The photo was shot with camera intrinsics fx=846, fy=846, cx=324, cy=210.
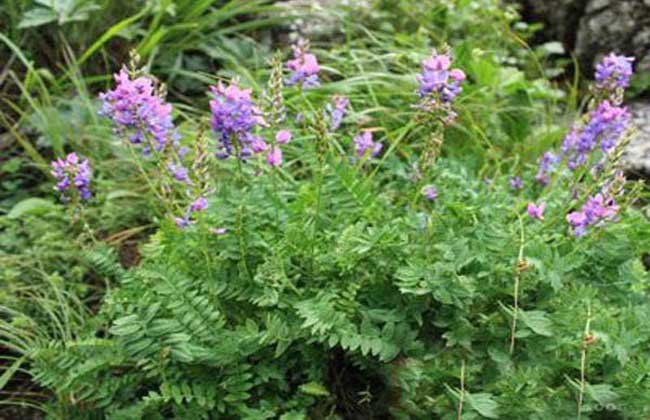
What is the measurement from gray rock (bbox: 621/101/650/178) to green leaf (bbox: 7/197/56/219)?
1.84 meters

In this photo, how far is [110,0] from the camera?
3457mm

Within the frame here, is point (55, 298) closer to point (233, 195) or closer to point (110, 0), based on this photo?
point (233, 195)

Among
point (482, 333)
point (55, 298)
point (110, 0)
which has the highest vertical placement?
point (110, 0)

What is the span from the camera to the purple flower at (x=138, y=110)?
1.76 meters

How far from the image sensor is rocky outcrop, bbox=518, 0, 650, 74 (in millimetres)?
3555

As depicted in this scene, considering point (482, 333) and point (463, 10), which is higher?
point (463, 10)

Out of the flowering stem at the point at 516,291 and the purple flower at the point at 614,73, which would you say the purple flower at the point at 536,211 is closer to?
the flowering stem at the point at 516,291

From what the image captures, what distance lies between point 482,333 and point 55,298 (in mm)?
1285

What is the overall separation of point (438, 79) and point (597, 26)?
2.17 m

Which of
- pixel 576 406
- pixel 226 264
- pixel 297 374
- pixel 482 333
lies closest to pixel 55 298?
pixel 226 264

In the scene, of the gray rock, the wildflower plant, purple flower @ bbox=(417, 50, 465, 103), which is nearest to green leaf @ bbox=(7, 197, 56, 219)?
the wildflower plant

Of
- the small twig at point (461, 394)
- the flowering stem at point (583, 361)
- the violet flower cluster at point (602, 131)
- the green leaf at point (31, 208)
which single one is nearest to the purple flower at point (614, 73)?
the violet flower cluster at point (602, 131)

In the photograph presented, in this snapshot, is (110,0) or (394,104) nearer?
(394,104)

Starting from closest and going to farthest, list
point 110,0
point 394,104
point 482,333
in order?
point 482,333, point 394,104, point 110,0
